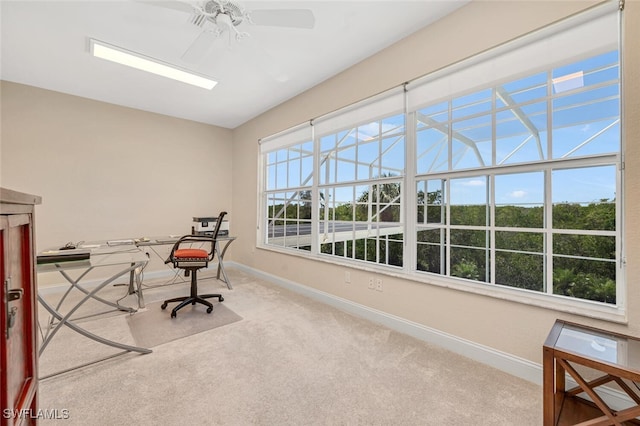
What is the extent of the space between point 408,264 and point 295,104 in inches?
102

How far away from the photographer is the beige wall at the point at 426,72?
1.41 metres

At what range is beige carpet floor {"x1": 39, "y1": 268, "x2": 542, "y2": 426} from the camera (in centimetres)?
141

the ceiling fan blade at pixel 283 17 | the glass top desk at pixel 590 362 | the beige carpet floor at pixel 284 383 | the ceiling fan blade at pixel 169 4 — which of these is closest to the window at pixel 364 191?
the beige carpet floor at pixel 284 383

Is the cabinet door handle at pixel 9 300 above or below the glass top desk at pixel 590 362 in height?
above

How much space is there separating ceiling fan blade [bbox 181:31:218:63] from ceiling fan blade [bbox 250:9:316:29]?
0.39 meters

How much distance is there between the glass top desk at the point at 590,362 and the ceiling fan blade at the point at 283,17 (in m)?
2.31

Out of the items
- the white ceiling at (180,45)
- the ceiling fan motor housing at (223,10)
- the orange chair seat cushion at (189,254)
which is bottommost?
the orange chair seat cushion at (189,254)

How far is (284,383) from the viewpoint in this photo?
1672 mm

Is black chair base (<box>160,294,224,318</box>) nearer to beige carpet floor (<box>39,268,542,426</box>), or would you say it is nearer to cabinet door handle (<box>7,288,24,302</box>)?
beige carpet floor (<box>39,268,542,426</box>)

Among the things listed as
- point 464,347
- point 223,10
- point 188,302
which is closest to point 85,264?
point 188,302

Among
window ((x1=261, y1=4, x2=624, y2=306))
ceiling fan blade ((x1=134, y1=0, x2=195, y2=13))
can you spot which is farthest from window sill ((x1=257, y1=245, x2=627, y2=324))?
ceiling fan blade ((x1=134, y1=0, x2=195, y2=13))

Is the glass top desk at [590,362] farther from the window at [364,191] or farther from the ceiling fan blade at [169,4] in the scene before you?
the ceiling fan blade at [169,4]

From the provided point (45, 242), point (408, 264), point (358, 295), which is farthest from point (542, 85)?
point (45, 242)

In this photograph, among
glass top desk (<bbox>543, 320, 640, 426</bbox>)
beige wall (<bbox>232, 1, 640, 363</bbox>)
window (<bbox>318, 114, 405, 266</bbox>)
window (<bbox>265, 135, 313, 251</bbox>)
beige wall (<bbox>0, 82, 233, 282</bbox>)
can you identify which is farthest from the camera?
window (<bbox>265, 135, 313, 251</bbox>)
